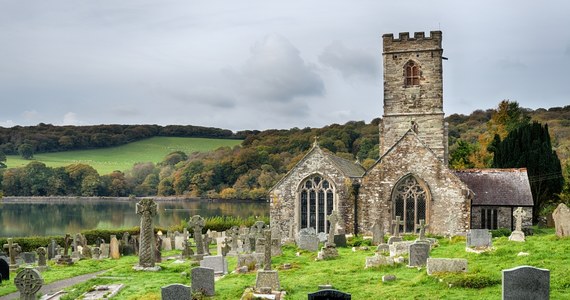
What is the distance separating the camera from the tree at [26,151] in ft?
417

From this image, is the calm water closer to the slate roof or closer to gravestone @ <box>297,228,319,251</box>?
the slate roof

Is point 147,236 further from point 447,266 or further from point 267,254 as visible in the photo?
point 447,266

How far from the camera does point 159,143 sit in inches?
5620

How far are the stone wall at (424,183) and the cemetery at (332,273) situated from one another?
4225 millimetres

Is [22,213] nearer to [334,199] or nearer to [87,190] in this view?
[87,190]

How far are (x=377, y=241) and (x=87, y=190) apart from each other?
9818cm

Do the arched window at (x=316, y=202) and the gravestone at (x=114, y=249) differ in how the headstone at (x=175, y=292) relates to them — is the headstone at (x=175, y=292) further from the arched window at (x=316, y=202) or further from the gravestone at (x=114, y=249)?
the arched window at (x=316, y=202)

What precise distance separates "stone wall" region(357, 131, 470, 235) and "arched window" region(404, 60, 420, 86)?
5.13 m

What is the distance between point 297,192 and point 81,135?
380ft

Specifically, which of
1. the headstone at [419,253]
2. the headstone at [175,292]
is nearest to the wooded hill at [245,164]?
the headstone at [419,253]

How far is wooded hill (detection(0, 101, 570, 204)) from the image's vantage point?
8162 centimetres

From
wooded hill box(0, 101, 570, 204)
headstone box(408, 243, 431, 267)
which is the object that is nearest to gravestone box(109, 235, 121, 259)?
headstone box(408, 243, 431, 267)

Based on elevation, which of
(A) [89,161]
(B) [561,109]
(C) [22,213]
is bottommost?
(C) [22,213]

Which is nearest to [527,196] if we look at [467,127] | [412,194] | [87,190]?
[412,194]
